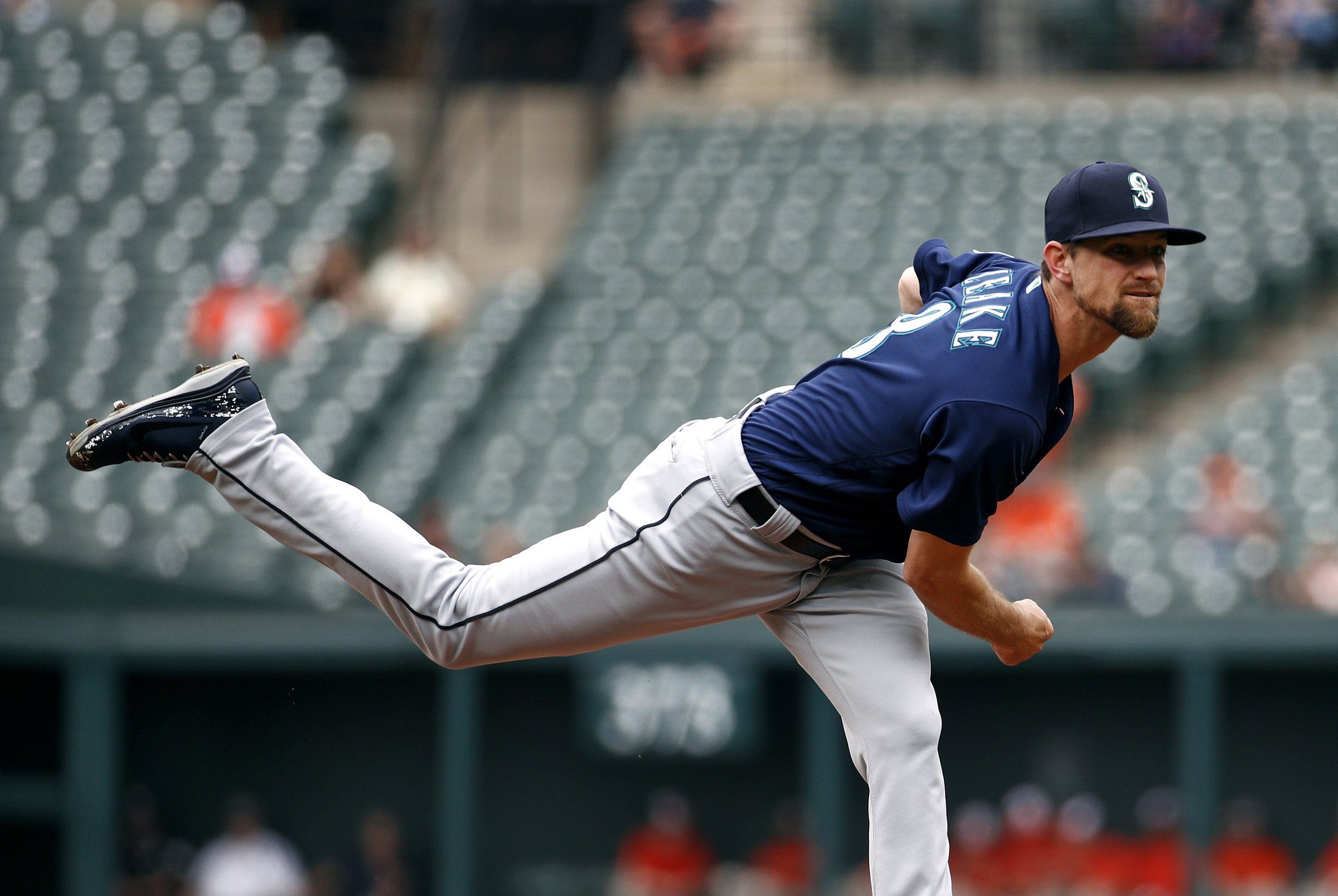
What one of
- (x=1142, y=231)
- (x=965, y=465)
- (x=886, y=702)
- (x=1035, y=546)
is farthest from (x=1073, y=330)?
(x=1035, y=546)

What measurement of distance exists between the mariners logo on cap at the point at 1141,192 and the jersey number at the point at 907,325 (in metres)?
0.43

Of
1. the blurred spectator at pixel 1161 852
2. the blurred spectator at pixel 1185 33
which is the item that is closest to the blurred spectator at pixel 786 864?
the blurred spectator at pixel 1161 852

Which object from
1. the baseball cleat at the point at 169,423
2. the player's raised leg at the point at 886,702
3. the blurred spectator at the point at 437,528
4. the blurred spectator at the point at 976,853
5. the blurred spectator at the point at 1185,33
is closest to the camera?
the player's raised leg at the point at 886,702

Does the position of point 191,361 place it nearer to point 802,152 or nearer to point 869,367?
point 802,152

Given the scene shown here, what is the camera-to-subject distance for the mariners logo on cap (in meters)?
3.06

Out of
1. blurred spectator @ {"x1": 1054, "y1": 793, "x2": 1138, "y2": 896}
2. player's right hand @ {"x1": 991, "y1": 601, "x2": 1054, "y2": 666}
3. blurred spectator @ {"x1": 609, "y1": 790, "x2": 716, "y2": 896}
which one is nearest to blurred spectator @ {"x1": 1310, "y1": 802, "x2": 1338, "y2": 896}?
blurred spectator @ {"x1": 1054, "y1": 793, "x2": 1138, "y2": 896}

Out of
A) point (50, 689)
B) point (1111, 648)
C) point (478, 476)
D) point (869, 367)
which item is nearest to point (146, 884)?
point (50, 689)

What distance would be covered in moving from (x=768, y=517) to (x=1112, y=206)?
87 cm

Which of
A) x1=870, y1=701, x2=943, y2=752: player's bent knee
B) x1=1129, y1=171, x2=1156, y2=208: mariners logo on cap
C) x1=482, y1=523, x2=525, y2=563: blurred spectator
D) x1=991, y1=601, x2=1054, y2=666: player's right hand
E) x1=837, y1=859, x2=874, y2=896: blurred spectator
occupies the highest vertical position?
x1=1129, y1=171, x2=1156, y2=208: mariners logo on cap

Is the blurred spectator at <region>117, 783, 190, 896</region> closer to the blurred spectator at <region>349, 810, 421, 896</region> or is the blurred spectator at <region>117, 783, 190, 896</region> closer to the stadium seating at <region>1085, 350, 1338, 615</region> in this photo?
the blurred spectator at <region>349, 810, 421, 896</region>

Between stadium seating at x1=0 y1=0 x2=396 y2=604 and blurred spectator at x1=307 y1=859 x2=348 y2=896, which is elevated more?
stadium seating at x1=0 y1=0 x2=396 y2=604

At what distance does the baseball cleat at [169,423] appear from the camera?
343 centimetres

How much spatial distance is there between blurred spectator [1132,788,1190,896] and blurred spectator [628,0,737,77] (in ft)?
21.7

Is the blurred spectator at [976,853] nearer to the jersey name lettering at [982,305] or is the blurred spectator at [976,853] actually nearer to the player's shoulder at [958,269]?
the player's shoulder at [958,269]
